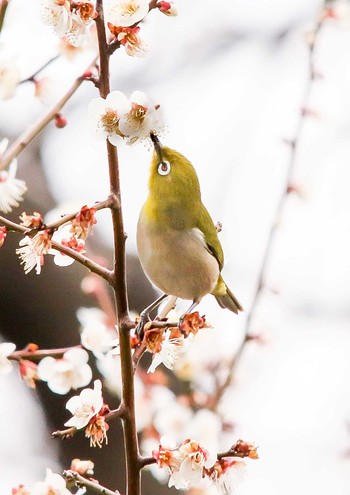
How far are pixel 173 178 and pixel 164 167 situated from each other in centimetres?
5

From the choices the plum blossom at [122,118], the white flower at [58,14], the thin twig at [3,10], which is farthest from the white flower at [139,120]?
the thin twig at [3,10]

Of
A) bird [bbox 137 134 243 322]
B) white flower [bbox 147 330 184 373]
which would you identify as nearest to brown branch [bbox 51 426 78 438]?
white flower [bbox 147 330 184 373]

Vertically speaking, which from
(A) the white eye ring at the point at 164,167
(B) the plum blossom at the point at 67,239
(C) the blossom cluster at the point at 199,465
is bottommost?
(C) the blossom cluster at the point at 199,465

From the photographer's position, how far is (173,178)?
3.58ft

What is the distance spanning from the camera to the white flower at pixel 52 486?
0.89 meters

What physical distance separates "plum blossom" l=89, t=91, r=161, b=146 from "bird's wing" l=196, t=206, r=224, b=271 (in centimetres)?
34

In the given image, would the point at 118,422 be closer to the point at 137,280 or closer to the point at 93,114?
the point at 137,280

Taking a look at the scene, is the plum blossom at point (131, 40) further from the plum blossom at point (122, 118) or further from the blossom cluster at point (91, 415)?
the blossom cluster at point (91, 415)

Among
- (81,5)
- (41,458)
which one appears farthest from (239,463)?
(41,458)

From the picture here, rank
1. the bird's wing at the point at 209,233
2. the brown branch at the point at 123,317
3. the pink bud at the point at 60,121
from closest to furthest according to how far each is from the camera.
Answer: the brown branch at the point at 123,317 → the pink bud at the point at 60,121 → the bird's wing at the point at 209,233

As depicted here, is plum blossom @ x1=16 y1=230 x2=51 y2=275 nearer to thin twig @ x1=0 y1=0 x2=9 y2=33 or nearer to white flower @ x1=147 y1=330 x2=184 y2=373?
white flower @ x1=147 y1=330 x2=184 y2=373

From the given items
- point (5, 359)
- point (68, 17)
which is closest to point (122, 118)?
point (68, 17)

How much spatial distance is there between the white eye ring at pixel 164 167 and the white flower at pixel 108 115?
0.19 metres

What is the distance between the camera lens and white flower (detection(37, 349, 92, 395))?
40.1 inches
